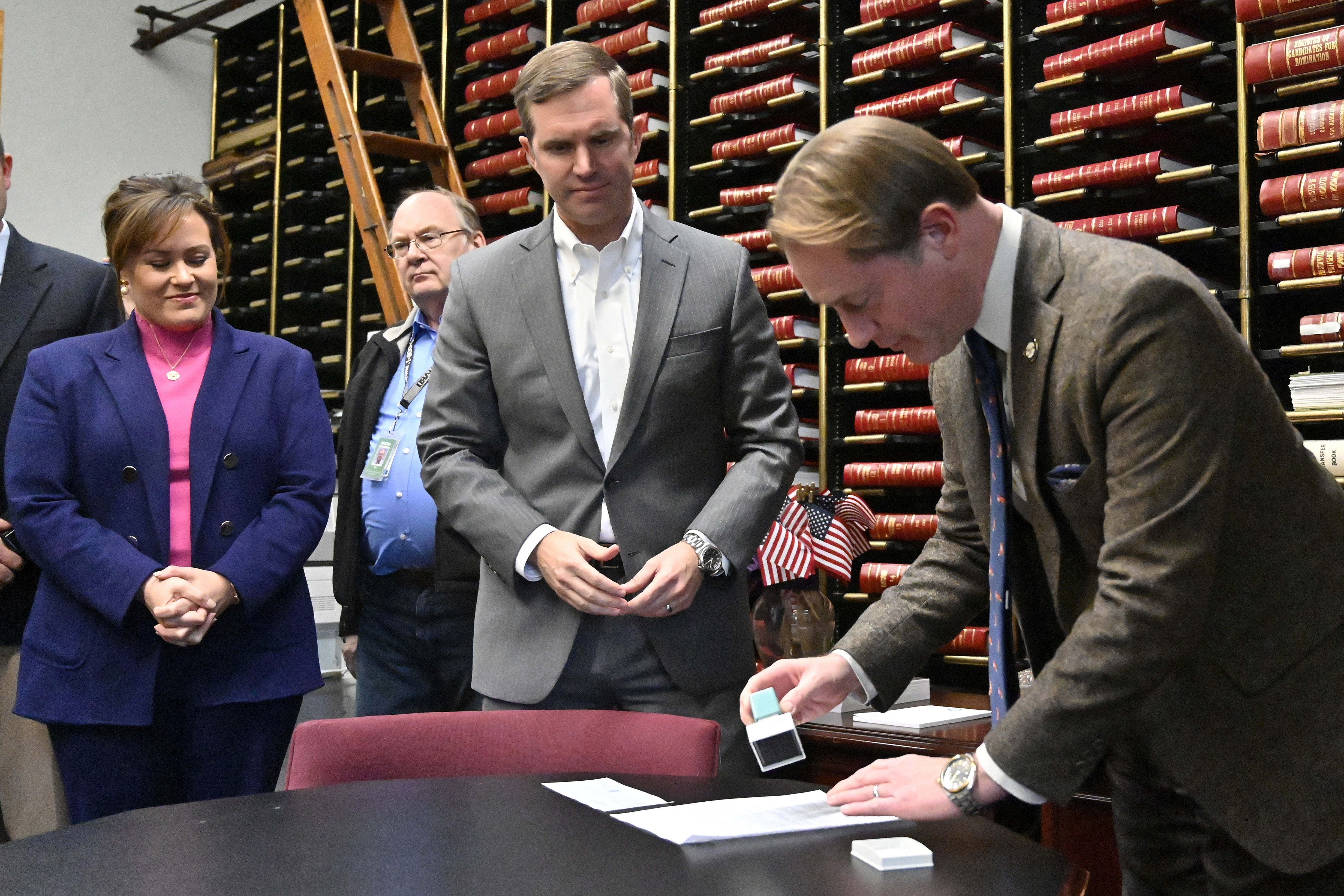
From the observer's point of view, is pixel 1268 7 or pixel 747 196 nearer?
pixel 1268 7

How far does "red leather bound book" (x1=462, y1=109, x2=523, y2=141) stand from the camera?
562 cm

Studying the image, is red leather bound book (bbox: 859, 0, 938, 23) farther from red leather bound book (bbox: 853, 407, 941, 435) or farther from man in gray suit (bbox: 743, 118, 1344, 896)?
man in gray suit (bbox: 743, 118, 1344, 896)

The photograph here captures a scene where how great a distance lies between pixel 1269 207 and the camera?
3.50 m

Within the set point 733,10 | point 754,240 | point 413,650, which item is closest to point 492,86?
point 733,10

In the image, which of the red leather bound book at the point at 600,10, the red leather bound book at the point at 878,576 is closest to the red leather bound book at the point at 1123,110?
the red leather bound book at the point at 878,576

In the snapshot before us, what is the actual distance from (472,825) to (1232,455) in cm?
85

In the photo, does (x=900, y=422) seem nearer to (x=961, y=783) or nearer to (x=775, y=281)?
(x=775, y=281)

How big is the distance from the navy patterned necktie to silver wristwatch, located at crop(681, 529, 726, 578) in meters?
0.60

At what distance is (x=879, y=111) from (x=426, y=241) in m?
2.01

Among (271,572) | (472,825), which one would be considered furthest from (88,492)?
(472,825)

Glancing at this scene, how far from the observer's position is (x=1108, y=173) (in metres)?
3.88

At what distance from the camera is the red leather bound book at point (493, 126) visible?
5.62 metres

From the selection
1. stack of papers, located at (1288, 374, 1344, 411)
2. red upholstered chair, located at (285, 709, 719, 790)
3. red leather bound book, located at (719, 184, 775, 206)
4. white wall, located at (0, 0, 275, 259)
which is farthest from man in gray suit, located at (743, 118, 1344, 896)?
white wall, located at (0, 0, 275, 259)

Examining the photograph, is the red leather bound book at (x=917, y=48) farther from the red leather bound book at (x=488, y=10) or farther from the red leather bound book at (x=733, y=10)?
the red leather bound book at (x=488, y=10)
